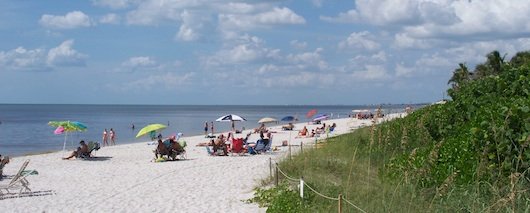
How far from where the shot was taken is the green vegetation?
18.9 ft

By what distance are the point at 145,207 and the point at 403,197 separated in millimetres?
5127

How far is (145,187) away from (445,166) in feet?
23.2

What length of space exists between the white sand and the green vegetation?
112 centimetres

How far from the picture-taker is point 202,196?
11.1 metres

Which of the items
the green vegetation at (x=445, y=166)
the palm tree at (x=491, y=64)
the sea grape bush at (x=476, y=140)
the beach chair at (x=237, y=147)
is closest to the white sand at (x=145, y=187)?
the green vegetation at (x=445, y=166)

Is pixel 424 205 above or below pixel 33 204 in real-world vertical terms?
above

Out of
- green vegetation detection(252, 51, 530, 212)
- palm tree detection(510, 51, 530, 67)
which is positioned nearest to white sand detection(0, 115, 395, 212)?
green vegetation detection(252, 51, 530, 212)

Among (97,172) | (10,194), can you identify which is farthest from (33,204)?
(97,172)

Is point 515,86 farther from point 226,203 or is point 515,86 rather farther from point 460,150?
point 226,203

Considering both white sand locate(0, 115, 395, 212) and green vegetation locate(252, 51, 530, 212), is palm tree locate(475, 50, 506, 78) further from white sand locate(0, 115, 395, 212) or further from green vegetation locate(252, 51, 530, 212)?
green vegetation locate(252, 51, 530, 212)

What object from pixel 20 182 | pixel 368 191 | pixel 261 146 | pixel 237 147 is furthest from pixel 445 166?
pixel 261 146

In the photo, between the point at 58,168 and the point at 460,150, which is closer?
the point at 460,150

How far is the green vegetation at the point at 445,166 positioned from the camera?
5746 mm

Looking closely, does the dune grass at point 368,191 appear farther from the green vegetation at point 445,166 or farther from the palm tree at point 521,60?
the palm tree at point 521,60
